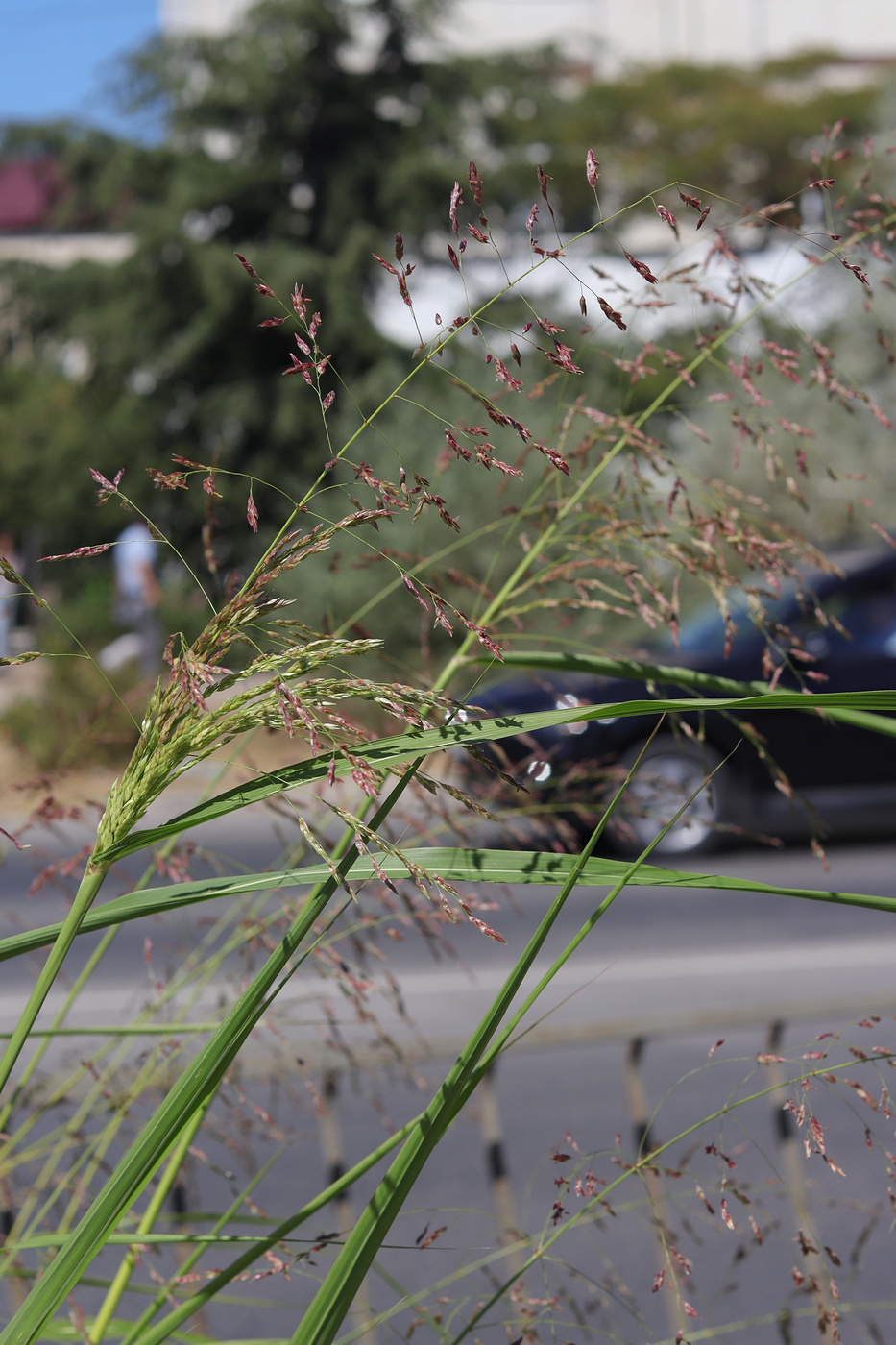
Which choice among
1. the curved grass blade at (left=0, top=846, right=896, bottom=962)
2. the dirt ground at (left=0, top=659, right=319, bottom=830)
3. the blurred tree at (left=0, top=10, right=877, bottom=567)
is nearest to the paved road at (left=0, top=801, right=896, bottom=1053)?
the dirt ground at (left=0, top=659, right=319, bottom=830)

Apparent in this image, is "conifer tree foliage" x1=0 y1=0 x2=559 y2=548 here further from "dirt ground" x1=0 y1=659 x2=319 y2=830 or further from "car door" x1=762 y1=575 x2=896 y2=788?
"car door" x1=762 y1=575 x2=896 y2=788

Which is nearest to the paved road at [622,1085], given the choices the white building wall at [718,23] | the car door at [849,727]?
the car door at [849,727]

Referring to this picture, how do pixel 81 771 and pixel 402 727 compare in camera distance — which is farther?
pixel 81 771

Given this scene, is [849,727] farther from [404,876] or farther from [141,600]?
[141,600]

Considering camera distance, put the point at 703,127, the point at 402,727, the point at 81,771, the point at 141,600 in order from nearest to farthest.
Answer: the point at 402,727
the point at 81,771
the point at 141,600
the point at 703,127

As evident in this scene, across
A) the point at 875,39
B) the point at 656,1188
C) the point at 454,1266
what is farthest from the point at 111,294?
the point at 875,39

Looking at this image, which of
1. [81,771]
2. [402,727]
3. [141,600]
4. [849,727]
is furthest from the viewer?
[141,600]

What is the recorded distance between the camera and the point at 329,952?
1.15m

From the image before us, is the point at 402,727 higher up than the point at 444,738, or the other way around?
the point at 402,727

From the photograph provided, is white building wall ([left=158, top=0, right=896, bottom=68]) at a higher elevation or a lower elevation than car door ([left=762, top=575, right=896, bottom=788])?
higher

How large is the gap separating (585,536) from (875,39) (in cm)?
5237

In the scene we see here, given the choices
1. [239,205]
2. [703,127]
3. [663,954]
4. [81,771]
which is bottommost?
[81,771]

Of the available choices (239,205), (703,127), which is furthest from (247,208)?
(703,127)

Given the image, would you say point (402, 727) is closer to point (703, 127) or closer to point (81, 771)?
point (81, 771)
